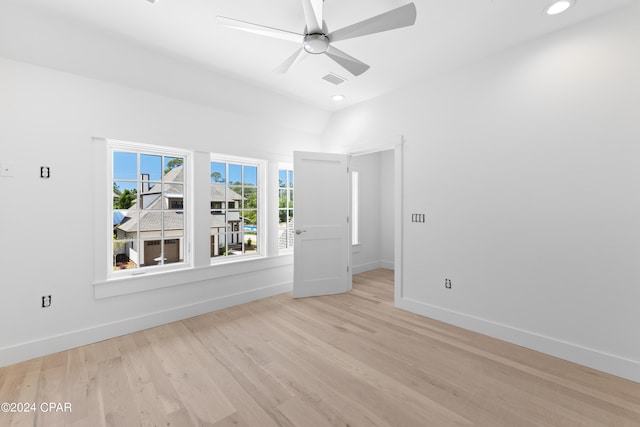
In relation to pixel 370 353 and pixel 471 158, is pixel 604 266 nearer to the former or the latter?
pixel 471 158

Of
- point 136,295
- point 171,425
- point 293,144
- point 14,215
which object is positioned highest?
point 293,144

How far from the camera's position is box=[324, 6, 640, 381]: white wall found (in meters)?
2.20

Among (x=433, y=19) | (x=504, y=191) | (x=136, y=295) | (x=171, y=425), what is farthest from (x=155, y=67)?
(x=504, y=191)

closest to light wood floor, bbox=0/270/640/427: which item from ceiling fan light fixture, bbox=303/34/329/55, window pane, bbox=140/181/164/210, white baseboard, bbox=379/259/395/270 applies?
window pane, bbox=140/181/164/210

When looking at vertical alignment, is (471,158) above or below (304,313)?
above

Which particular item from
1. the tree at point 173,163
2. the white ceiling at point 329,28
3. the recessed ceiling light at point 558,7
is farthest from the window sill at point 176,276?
the recessed ceiling light at point 558,7

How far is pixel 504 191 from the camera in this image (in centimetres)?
279

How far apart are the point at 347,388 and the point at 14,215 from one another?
318 cm

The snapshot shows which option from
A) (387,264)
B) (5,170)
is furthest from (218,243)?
Result: (387,264)

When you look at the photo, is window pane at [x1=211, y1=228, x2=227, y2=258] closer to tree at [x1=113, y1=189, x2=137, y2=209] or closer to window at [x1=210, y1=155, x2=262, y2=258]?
window at [x1=210, y1=155, x2=262, y2=258]

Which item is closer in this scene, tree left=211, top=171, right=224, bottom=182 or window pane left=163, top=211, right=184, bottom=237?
window pane left=163, top=211, right=184, bottom=237

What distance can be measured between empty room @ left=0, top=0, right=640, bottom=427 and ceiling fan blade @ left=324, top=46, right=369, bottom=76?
0.02 m

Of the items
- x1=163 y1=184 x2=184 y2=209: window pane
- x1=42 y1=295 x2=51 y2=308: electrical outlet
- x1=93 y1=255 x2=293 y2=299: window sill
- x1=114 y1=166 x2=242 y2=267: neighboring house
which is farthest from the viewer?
x1=163 y1=184 x2=184 y2=209: window pane

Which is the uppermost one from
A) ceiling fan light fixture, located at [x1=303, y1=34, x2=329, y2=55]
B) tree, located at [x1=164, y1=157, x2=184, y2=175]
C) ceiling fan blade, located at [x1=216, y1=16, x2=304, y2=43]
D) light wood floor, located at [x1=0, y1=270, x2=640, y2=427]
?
ceiling fan blade, located at [x1=216, y1=16, x2=304, y2=43]
